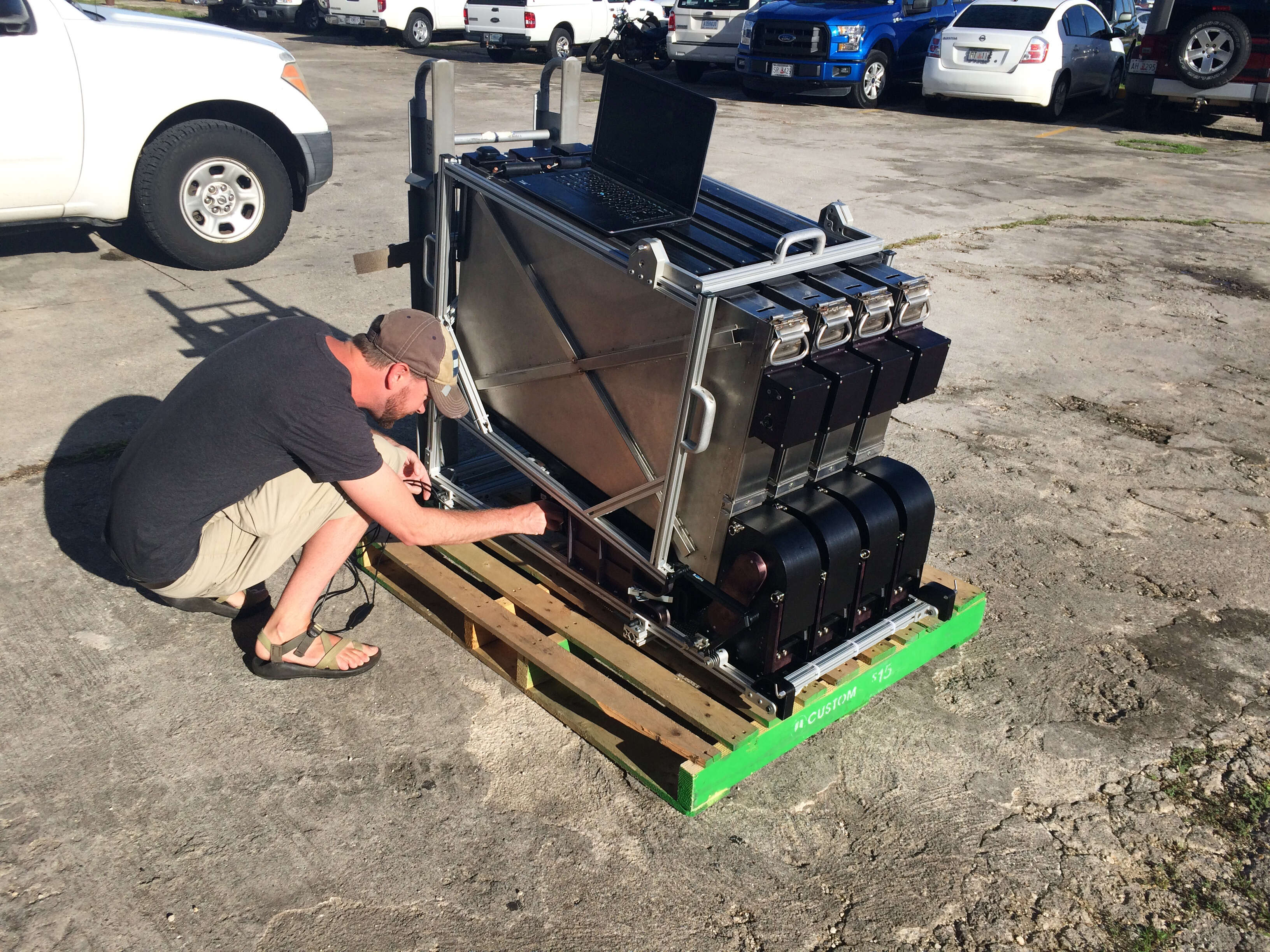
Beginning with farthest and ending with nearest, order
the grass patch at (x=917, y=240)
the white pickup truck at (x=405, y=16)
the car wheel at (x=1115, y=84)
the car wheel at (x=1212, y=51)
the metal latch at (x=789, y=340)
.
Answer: the white pickup truck at (x=405, y=16) → the car wheel at (x=1115, y=84) → the car wheel at (x=1212, y=51) → the grass patch at (x=917, y=240) → the metal latch at (x=789, y=340)

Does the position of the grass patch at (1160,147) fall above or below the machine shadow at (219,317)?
above

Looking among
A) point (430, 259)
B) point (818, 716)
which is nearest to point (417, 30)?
point (430, 259)

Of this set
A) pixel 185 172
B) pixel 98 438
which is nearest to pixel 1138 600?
pixel 98 438

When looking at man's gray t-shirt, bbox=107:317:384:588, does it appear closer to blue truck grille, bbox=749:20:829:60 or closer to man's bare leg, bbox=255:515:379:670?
man's bare leg, bbox=255:515:379:670

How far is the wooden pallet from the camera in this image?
276cm

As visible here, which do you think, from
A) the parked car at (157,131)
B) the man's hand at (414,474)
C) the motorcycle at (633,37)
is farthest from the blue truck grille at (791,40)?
the man's hand at (414,474)

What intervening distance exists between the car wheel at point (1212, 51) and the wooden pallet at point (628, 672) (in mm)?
11770

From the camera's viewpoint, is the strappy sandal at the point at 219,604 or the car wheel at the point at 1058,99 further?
the car wheel at the point at 1058,99

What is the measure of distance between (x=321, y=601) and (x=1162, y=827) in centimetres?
277

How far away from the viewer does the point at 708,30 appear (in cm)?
1590

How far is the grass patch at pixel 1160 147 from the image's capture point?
12609 millimetres

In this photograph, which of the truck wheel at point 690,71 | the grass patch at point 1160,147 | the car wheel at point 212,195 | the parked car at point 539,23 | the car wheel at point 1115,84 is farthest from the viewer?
the parked car at point 539,23

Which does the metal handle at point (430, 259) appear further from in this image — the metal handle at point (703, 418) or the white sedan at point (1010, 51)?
the white sedan at point (1010, 51)

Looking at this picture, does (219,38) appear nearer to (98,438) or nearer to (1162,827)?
(98,438)
